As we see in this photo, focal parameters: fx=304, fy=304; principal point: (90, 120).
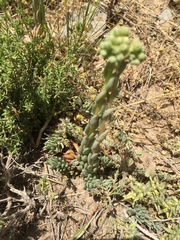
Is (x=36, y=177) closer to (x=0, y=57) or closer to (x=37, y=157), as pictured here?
(x=37, y=157)

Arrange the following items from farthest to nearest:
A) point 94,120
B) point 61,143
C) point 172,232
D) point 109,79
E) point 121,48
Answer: point 61,143 → point 172,232 → point 94,120 → point 109,79 → point 121,48

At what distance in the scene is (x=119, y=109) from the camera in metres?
2.38

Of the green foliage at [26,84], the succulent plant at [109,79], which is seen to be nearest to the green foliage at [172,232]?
the succulent plant at [109,79]

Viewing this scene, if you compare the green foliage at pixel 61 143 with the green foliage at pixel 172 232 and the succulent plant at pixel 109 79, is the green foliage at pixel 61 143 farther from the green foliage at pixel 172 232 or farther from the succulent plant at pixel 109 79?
the green foliage at pixel 172 232

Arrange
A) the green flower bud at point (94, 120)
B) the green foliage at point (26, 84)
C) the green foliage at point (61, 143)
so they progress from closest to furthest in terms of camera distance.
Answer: the green flower bud at point (94, 120)
the green foliage at point (26, 84)
the green foliage at point (61, 143)

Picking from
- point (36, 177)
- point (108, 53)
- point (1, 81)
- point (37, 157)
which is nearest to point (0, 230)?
point (36, 177)

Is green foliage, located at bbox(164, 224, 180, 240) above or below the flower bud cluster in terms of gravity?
below

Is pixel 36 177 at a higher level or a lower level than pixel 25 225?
higher

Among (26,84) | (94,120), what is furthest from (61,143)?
(94,120)

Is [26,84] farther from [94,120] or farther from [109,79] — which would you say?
[109,79]

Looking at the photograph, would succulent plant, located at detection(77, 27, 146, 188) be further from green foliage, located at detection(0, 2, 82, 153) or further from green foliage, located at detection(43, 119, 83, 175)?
green foliage, located at detection(0, 2, 82, 153)

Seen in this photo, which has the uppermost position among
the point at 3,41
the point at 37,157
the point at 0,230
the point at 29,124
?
the point at 3,41

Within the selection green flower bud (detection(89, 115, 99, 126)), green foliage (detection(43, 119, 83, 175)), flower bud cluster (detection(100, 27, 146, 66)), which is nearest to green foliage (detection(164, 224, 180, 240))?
green foliage (detection(43, 119, 83, 175))

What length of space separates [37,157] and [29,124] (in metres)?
0.24
